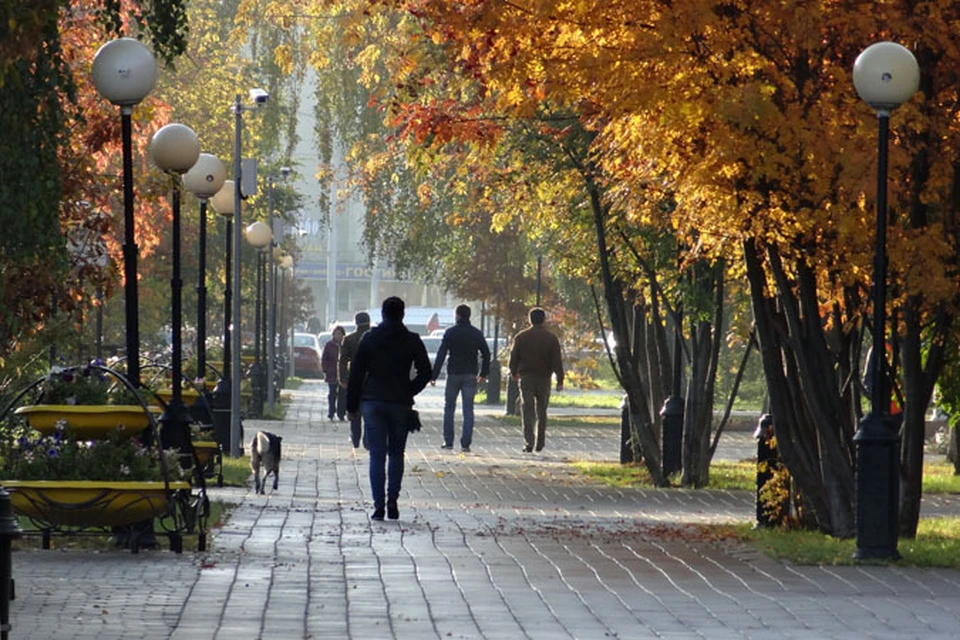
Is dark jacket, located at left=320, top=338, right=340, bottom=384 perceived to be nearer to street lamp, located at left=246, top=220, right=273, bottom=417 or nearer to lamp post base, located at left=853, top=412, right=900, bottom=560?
street lamp, located at left=246, top=220, right=273, bottom=417

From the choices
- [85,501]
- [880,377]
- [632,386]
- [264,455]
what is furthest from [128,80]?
[632,386]

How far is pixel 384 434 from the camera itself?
16.3 metres

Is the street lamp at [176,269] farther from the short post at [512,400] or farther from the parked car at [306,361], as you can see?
the parked car at [306,361]

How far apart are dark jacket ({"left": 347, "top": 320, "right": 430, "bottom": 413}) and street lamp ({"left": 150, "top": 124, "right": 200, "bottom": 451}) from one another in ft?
4.37

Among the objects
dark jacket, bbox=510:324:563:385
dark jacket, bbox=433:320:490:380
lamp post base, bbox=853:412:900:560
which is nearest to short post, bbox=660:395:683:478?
dark jacket, bbox=433:320:490:380

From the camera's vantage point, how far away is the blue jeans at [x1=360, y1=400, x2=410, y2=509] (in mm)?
16062

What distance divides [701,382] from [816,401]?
7.66 m

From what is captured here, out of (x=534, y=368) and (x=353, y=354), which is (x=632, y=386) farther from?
(x=353, y=354)

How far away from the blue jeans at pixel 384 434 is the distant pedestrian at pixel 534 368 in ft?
39.2

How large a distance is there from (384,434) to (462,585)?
5242mm

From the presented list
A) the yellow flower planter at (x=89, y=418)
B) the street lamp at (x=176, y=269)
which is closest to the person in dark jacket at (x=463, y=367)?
the street lamp at (x=176, y=269)

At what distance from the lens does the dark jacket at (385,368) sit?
1616 cm

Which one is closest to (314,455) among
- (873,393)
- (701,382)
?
(701,382)

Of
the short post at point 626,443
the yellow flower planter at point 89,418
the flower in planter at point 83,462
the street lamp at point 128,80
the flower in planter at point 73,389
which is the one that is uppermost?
the street lamp at point 128,80
